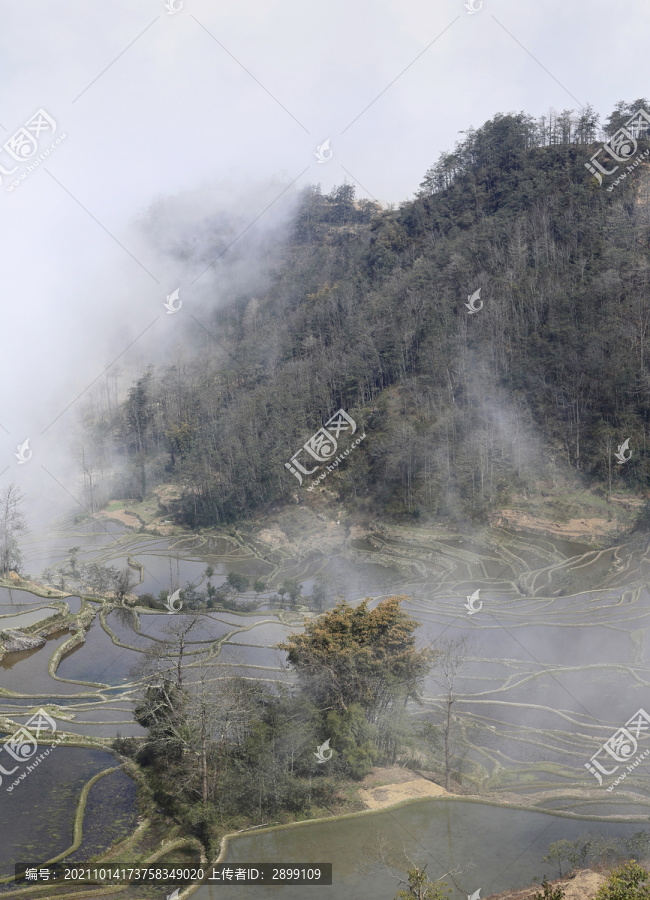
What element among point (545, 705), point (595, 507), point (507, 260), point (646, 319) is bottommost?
point (545, 705)

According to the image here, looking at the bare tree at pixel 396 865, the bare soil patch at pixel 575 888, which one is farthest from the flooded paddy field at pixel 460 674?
the bare soil patch at pixel 575 888

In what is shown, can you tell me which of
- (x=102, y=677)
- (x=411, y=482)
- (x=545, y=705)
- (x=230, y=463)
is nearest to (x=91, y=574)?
(x=102, y=677)

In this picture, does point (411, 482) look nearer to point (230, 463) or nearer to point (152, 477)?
point (230, 463)

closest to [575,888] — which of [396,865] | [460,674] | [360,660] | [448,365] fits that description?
[396,865]

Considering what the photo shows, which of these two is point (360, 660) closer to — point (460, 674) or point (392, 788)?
point (392, 788)

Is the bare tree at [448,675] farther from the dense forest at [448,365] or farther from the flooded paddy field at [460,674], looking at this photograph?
the dense forest at [448,365]

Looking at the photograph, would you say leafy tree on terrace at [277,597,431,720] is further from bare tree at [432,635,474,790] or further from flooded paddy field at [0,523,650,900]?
flooded paddy field at [0,523,650,900]

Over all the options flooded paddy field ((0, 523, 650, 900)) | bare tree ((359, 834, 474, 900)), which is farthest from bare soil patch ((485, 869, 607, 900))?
bare tree ((359, 834, 474, 900))
